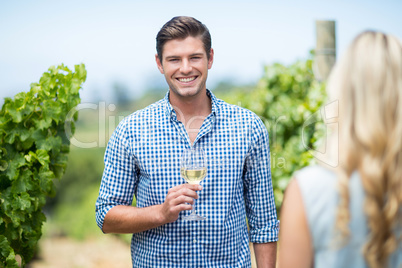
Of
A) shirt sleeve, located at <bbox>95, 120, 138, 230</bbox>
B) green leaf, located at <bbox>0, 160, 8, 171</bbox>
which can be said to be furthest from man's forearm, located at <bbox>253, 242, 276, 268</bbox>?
green leaf, located at <bbox>0, 160, 8, 171</bbox>

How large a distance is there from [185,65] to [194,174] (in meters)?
0.62

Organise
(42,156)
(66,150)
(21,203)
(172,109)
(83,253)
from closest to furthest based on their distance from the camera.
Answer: (172,109), (21,203), (42,156), (66,150), (83,253)

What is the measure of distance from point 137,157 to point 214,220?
53cm

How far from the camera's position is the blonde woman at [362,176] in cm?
143

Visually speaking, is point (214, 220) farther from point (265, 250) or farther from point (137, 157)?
point (137, 157)

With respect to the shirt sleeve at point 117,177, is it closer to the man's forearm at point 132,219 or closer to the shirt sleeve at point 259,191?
the man's forearm at point 132,219

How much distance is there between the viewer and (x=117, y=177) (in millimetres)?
2496

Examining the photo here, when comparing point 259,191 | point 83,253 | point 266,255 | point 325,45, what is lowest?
point 83,253

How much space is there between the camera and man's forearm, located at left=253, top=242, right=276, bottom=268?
255 centimetres

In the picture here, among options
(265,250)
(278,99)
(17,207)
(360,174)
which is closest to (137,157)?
(265,250)

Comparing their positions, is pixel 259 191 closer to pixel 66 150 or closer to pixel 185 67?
pixel 185 67

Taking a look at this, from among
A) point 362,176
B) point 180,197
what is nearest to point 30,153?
point 180,197

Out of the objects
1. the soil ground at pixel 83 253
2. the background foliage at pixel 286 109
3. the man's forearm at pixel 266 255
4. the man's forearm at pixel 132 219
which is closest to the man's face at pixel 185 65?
the man's forearm at pixel 132 219

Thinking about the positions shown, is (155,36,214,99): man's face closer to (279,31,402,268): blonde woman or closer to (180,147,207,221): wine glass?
(180,147,207,221): wine glass
